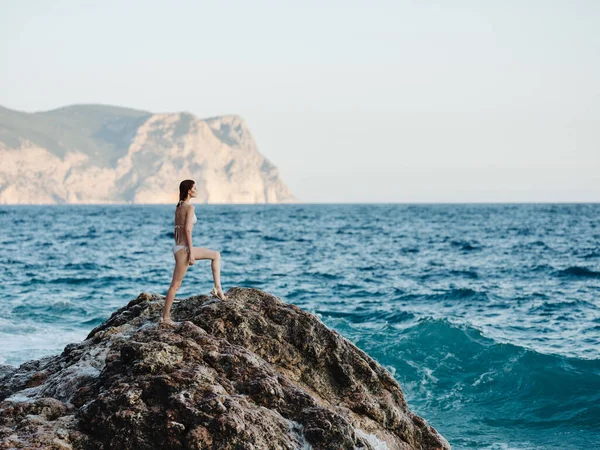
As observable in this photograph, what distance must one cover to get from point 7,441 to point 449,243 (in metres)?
48.1

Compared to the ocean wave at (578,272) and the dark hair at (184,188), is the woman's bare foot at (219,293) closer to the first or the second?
the dark hair at (184,188)

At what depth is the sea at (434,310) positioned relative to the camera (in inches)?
494

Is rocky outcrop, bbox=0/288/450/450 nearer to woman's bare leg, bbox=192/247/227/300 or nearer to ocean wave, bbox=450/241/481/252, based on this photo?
woman's bare leg, bbox=192/247/227/300

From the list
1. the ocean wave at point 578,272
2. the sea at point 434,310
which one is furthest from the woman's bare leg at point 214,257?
the ocean wave at point 578,272

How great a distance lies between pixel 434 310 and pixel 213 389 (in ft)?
55.5

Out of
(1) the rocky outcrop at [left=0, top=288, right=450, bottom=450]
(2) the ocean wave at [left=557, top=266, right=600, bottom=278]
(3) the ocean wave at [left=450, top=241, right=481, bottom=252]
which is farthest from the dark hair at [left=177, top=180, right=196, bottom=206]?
(3) the ocean wave at [left=450, top=241, right=481, bottom=252]

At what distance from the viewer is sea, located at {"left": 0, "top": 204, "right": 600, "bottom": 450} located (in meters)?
12.5

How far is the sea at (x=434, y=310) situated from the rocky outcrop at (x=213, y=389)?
419 centimetres

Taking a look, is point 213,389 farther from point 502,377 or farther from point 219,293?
point 502,377

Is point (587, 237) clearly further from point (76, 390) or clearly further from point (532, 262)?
point (76, 390)

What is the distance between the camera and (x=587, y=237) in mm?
58531

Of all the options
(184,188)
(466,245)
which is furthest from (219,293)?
(466,245)

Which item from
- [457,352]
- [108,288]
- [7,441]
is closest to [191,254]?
[7,441]

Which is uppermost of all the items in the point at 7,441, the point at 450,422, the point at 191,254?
the point at 191,254
